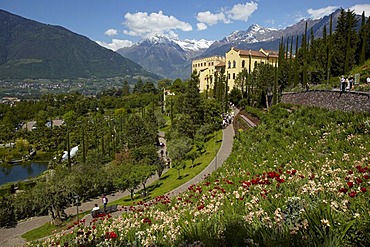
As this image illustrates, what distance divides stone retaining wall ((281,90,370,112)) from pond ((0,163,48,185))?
41.4 m

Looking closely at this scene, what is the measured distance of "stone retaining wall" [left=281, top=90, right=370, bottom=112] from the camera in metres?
14.4

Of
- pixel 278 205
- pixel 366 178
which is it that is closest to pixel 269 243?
pixel 278 205

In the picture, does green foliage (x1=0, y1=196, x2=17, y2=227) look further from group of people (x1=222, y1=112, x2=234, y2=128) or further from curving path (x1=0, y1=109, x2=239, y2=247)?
group of people (x1=222, y1=112, x2=234, y2=128)

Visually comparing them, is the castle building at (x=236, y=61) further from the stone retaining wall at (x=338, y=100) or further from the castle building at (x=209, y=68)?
the stone retaining wall at (x=338, y=100)

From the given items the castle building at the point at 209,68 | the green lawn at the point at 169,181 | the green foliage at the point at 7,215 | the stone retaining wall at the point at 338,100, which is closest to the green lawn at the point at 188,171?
the green lawn at the point at 169,181

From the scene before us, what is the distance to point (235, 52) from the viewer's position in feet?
192

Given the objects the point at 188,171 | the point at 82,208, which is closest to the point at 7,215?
the point at 82,208

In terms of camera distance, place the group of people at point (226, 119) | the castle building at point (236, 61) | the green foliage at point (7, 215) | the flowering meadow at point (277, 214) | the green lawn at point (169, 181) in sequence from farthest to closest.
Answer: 1. the castle building at point (236, 61)
2. the group of people at point (226, 119)
3. the green foliage at point (7, 215)
4. the green lawn at point (169, 181)
5. the flowering meadow at point (277, 214)

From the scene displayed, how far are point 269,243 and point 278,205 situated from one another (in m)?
1.83

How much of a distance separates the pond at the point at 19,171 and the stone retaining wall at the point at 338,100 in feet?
136

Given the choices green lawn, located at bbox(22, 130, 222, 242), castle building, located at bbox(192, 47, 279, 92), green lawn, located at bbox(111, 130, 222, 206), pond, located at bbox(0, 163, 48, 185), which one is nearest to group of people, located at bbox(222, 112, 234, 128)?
green lawn, located at bbox(22, 130, 222, 242)

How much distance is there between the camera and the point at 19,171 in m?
47.8

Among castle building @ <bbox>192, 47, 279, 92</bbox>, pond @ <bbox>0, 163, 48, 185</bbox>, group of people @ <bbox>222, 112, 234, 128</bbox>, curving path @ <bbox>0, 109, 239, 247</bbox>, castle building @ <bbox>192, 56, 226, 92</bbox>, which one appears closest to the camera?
curving path @ <bbox>0, 109, 239, 247</bbox>

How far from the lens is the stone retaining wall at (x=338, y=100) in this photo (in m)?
14.4
